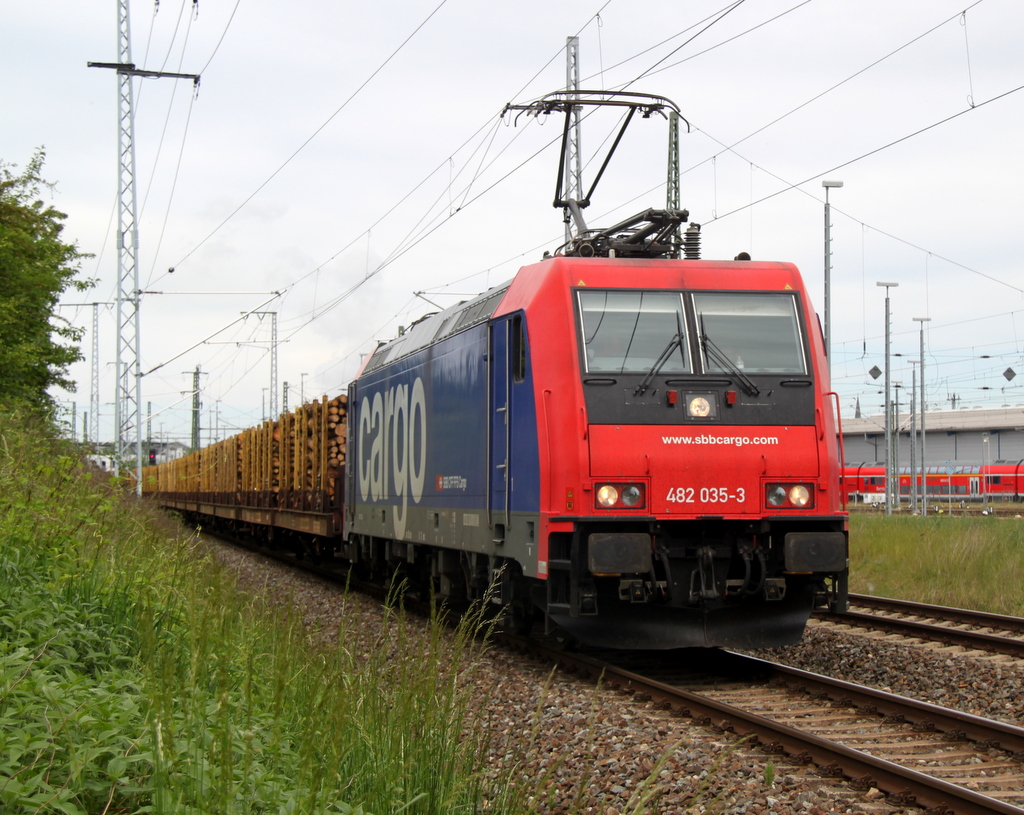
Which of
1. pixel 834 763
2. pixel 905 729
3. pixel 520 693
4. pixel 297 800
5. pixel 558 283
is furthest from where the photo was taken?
pixel 558 283

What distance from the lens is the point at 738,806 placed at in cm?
500

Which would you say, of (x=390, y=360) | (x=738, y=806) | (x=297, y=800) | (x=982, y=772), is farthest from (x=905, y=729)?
(x=390, y=360)

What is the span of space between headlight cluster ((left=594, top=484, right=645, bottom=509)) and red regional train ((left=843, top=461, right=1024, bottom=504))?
48.2 m

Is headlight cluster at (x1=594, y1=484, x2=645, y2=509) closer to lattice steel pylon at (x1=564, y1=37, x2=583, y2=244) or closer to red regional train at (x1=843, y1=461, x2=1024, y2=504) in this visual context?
lattice steel pylon at (x1=564, y1=37, x2=583, y2=244)

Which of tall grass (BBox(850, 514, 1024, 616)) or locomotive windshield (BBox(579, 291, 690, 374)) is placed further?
tall grass (BBox(850, 514, 1024, 616))

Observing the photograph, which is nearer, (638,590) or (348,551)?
(638,590)

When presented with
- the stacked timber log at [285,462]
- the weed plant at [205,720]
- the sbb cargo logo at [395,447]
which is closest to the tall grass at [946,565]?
the sbb cargo logo at [395,447]

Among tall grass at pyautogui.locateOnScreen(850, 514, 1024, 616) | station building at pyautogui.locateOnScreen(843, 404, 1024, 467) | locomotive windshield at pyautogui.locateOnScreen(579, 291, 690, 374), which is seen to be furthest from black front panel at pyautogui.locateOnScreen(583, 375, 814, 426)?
station building at pyautogui.locateOnScreen(843, 404, 1024, 467)

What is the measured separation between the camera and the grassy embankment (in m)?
3.25

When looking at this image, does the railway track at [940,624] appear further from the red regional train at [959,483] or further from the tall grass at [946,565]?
the red regional train at [959,483]

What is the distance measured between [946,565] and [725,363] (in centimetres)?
795

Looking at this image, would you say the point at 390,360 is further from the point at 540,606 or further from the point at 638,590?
the point at 638,590

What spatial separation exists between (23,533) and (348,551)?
33.1 feet

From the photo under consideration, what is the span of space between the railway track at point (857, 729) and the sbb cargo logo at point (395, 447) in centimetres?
405
